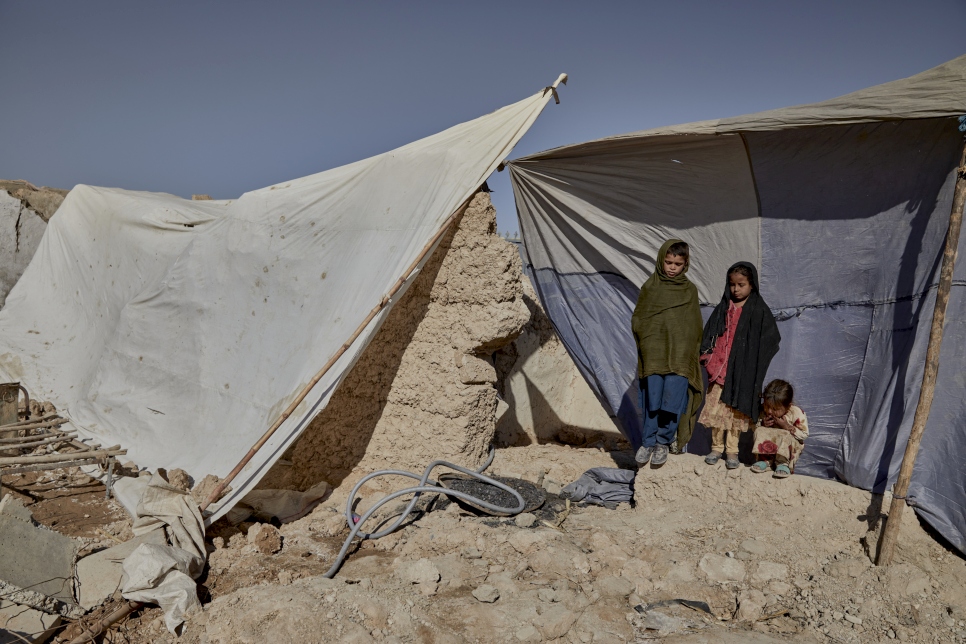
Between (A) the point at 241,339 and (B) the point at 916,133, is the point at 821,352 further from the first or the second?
(A) the point at 241,339

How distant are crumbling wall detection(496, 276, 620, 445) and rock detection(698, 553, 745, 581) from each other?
10.1ft

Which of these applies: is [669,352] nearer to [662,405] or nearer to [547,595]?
[662,405]

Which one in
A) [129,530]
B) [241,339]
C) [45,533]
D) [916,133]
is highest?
[916,133]

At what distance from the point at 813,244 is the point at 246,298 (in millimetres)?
3782

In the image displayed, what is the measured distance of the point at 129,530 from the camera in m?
3.95

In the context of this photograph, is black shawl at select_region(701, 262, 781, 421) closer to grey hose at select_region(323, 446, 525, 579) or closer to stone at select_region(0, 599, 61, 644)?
grey hose at select_region(323, 446, 525, 579)

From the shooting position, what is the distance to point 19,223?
8.75 m

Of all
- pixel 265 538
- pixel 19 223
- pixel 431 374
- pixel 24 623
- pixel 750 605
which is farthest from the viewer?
pixel 19 223

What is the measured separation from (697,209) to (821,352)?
1.20m

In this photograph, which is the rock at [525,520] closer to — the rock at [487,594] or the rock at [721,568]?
the rock at [487,594]

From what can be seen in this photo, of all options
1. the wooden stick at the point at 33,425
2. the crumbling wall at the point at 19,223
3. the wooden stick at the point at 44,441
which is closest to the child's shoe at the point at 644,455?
the wooden stick at the point at 44,441

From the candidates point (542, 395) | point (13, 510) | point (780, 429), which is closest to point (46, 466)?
point (13, 510)

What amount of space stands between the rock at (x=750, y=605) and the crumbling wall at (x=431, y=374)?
6.38ft

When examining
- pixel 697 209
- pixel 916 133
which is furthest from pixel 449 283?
pixel 916 133
